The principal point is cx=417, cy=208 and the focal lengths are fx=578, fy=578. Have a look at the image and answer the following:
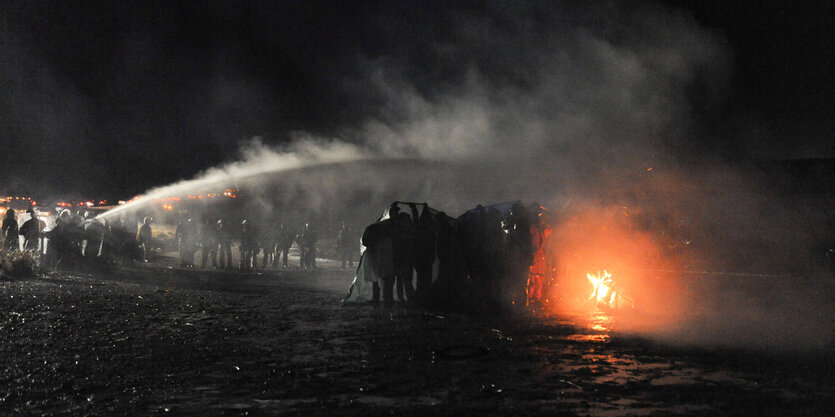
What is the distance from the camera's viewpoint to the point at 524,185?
2638cm

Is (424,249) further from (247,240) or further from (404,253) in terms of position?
(247,240)

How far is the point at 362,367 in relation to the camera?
21.6 feet

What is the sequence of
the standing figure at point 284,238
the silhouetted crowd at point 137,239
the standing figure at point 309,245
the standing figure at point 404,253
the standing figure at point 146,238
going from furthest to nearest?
1. the standing figure at point 146,238
2. the standing figure at point 284,238
3. the standing figure at point 309,245
4. the silhouetted crowd at point 137,239
5. the standing figure at point 404,253

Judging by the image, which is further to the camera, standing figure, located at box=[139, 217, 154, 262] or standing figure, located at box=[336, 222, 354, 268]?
standing figure, located at box=[336, 222, 354, 268]

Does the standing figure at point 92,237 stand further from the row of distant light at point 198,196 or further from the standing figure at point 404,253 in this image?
the standing figure at point 404,253

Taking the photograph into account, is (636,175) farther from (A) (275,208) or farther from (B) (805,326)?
(A) (275,208)

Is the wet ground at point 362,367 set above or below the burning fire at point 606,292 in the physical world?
below

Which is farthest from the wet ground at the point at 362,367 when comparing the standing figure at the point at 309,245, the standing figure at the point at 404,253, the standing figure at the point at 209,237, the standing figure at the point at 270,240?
the standing figure at the point at 270,240

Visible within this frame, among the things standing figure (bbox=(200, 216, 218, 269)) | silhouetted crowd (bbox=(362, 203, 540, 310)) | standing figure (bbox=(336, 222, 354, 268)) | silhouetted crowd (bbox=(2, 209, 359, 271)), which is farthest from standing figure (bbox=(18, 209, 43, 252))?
silhouetted crowd (bbox=(362, 203, 540, 310))

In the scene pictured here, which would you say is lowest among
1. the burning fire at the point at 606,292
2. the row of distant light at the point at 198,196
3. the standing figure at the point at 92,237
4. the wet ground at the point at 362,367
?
the wet ground at the point at 362,367

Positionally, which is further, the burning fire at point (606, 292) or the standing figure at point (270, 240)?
the standing figure at point (270, 240)

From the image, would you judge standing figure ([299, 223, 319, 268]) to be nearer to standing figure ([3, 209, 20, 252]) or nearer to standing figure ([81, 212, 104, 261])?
standing figure ([81, 212, 104, 261])

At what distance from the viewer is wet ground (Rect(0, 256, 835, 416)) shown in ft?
16.7

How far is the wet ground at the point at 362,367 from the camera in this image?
510 cm
